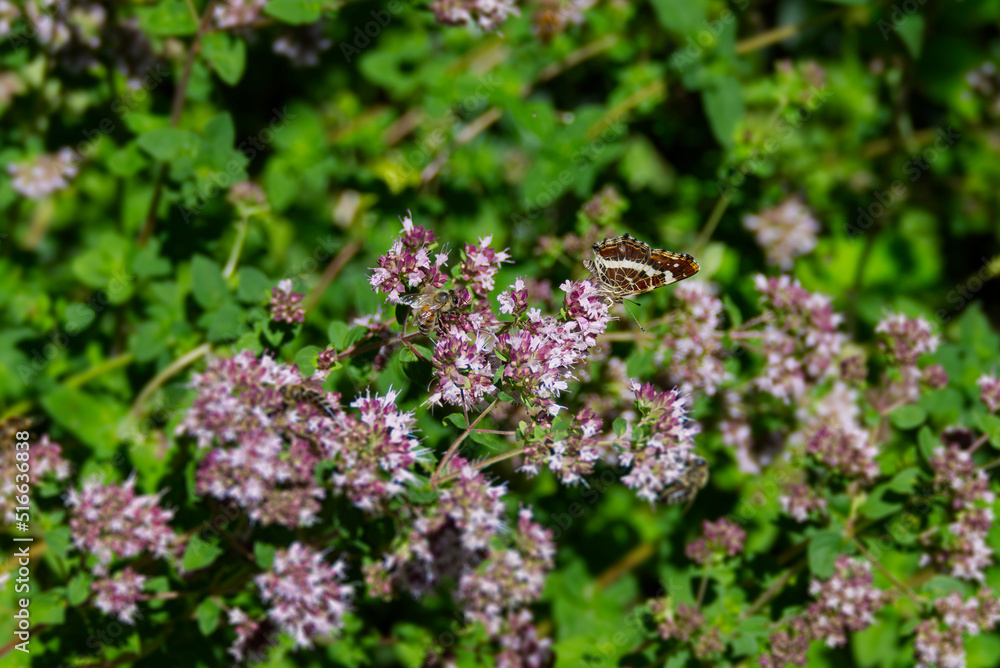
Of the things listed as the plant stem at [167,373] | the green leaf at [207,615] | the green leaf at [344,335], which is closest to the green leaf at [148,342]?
the plant stem at [167,373]

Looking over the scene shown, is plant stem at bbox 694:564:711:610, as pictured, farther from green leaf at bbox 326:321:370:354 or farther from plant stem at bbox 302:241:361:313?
plant stem at bbox 302:241:361:313

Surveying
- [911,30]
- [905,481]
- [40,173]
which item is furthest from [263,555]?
[911,30]

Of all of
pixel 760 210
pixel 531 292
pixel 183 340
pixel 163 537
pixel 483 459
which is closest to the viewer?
pixel 483 459

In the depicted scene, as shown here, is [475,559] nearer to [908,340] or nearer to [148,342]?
[148,342]

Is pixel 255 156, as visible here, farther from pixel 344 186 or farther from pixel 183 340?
pixel 183 340

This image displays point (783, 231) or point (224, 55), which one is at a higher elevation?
point (224, 55)

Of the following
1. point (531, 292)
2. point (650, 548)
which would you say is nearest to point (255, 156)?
point (531, 292)
